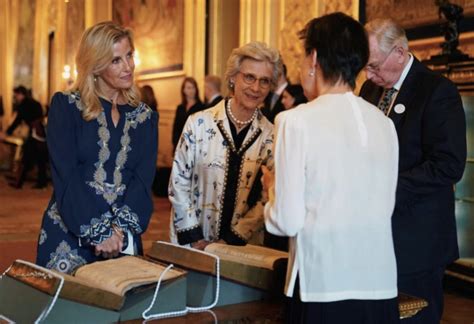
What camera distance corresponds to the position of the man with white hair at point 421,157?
8.49 feet

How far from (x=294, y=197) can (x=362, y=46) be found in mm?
445

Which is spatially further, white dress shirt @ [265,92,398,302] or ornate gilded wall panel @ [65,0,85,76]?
ornate gilded wall panel @ [65,0,85,76]

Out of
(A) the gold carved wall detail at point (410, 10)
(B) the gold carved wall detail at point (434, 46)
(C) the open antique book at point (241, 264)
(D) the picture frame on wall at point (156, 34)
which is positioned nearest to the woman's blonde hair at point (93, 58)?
(C) the open antique book at point (241, 264)

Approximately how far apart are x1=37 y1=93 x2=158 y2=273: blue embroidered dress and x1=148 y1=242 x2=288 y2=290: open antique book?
393 millimetres

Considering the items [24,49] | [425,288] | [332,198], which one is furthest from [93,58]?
[24,49]

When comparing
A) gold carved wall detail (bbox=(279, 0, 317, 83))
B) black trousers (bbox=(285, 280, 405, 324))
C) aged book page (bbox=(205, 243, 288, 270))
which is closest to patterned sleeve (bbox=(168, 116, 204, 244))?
aged book page (bbox=(205, 243, 288, 270))

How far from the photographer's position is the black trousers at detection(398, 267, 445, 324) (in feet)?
8.97

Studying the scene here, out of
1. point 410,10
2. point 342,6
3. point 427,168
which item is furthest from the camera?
point 342,6

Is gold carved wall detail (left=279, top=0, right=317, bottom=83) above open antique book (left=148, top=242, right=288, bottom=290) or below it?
above

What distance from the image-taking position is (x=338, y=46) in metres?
1.95

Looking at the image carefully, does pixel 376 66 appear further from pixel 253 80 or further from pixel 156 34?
pixel 156 34

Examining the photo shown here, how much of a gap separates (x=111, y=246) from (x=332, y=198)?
1.06 meters

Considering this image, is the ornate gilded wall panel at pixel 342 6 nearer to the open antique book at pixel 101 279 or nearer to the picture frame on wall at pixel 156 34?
the picture frame on wall at pixel 156 34

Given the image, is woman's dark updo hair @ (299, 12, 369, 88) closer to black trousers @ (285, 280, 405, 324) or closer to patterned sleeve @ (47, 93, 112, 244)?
black trousers @ (285, 280, 405, 324)
